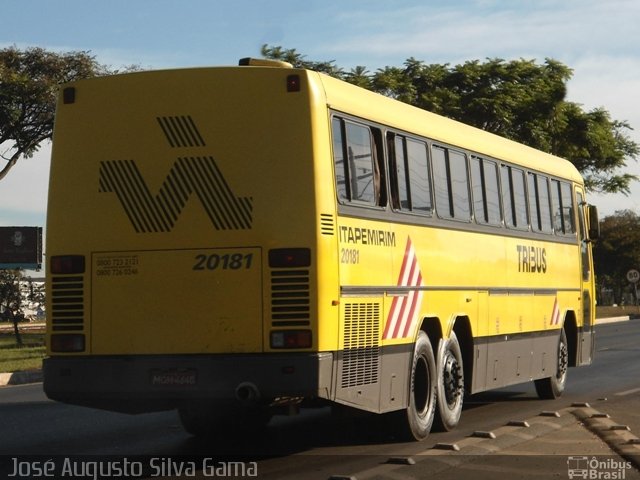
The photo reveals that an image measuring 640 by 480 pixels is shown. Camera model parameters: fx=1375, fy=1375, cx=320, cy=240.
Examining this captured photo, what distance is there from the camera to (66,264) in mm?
11391

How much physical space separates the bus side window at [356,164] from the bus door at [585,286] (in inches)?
316

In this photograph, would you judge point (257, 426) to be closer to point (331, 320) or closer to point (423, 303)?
point (423, 303)

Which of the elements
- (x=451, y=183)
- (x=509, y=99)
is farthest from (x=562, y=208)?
(x=509, y=99)

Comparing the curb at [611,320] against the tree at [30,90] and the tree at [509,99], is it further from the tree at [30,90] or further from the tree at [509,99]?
the tree at [30,90]

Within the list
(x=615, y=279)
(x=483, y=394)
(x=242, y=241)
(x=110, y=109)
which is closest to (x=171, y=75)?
(x=110, y=109)

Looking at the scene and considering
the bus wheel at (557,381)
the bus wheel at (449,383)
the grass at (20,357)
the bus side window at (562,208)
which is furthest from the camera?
the grass at (20,357)

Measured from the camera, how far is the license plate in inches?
→ 427

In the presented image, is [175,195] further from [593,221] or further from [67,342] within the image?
[593,221]

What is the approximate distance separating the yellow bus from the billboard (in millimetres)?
36398

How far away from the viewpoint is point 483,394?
19.3 m

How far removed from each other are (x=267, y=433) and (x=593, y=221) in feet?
26.4

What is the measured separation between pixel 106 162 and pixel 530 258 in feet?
23.4

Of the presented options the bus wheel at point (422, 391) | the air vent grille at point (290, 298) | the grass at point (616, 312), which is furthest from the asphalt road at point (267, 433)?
the grass at point (616, 312)

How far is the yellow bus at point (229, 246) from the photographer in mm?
10734
